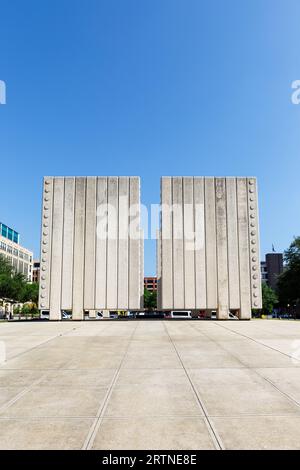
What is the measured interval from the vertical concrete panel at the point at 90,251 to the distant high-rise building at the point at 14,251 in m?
75.6

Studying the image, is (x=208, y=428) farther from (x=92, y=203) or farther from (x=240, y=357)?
(x=92, y=203)

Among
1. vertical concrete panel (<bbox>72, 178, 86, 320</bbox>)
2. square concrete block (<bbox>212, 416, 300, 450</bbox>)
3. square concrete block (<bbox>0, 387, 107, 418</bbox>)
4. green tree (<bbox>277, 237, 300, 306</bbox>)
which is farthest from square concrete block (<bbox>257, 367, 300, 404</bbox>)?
green tree (<bbox>277, 237, 300, 306</bbox>)

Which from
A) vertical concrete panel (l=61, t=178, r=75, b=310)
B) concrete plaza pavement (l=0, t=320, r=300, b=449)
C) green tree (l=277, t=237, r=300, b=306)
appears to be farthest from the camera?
green tree (l=277, t=237, r=300, b=306)

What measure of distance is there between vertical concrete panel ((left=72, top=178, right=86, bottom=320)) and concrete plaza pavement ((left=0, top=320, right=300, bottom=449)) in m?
22.6

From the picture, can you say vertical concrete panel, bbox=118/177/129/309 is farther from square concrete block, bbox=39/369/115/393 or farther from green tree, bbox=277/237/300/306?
green tree, bbox=277/237/300/306

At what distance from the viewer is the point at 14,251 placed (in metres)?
116

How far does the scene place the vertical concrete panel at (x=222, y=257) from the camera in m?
35.5

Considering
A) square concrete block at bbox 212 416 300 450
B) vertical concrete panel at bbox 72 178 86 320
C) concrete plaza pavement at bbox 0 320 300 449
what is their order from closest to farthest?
square concrete block at bbox 212 416 300 450, concrete plaza pavement at bbox 0 320 300 449, vertical concrete panel at bbox 72 178 86 320

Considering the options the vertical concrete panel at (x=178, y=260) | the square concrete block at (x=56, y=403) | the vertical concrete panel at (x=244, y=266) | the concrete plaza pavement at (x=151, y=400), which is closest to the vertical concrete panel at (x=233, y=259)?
the vertical concrete panel at (x=244, y=266)

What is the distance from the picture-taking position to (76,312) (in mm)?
35406

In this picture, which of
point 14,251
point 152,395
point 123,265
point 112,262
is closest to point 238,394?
point 152,395

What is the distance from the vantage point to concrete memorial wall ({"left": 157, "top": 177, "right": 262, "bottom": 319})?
35.6 meters

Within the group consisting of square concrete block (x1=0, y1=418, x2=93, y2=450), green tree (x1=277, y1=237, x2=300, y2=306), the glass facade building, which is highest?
the glass facade building
